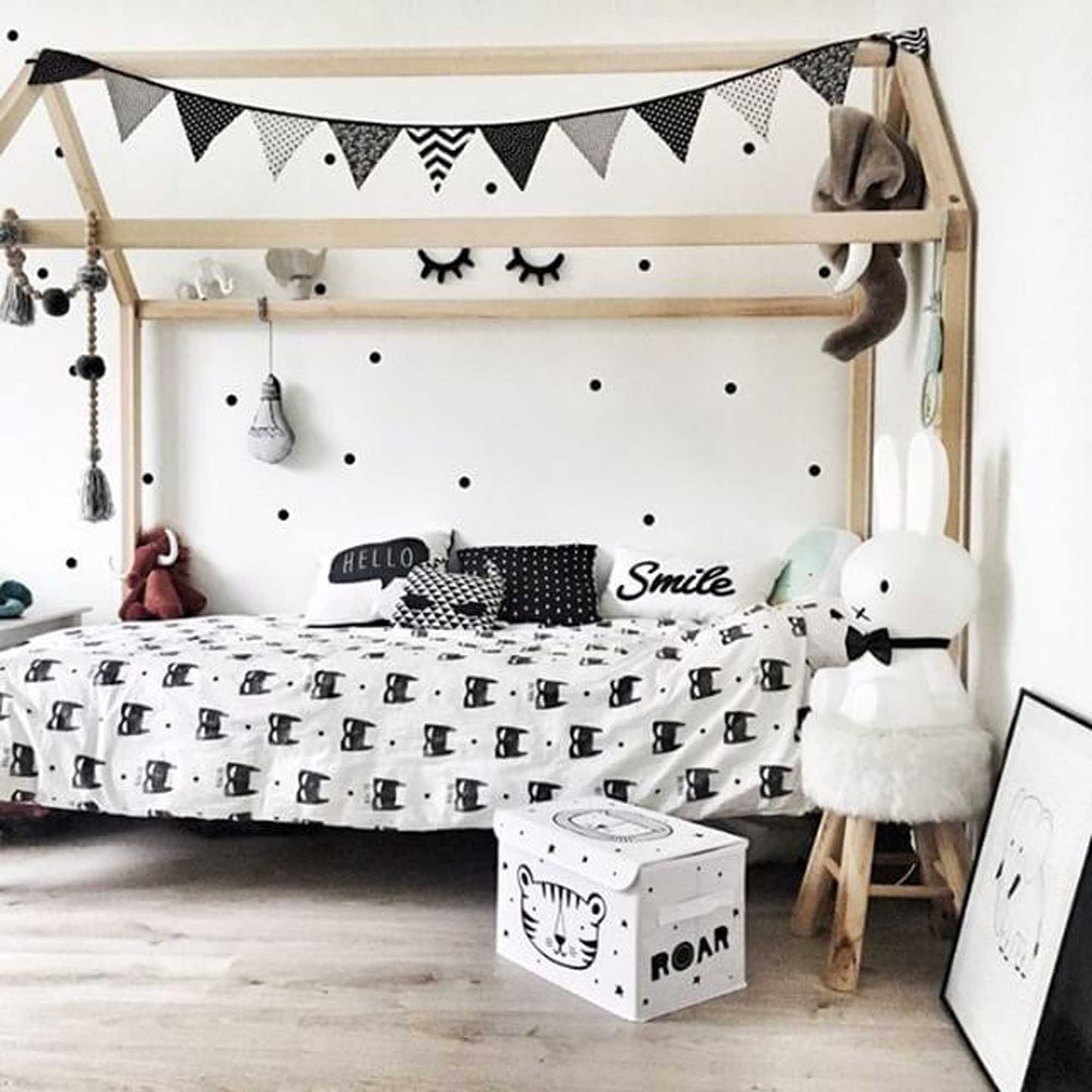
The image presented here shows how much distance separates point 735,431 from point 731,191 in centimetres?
70

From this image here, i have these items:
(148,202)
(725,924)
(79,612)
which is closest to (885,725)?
(725,924)

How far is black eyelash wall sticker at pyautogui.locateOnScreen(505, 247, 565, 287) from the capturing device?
342cm

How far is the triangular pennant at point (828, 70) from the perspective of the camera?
2.38 metres

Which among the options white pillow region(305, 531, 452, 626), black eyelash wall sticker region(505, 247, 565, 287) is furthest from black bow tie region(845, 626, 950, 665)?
black eyelash wall sticker region(505, 247, 565, 287)

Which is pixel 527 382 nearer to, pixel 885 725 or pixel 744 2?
pixel 744 2

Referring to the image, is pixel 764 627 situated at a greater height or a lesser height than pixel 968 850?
greater

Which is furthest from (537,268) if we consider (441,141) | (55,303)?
(55,303)

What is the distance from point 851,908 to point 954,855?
0.22 m

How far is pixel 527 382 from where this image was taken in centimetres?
344

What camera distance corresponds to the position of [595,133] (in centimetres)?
239

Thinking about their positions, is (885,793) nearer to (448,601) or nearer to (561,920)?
(561,920)

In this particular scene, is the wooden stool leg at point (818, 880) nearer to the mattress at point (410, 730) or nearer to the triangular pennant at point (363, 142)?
the mattress at point (410, 730)

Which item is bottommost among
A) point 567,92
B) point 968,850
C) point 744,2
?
point 968,850

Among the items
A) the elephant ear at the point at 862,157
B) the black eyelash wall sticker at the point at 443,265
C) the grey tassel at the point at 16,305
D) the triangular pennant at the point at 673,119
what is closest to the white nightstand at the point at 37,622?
the grey tassel at the point at 16,305
